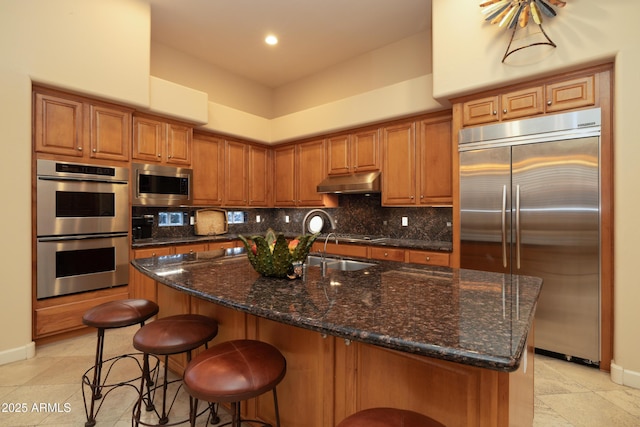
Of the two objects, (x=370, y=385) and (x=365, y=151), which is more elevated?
(x=365, y=151)

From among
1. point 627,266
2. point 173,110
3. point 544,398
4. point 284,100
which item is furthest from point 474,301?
point 284,100


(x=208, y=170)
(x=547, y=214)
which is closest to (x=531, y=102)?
(x=547, y=214)

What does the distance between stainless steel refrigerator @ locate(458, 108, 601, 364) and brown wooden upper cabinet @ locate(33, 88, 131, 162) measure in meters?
3.56

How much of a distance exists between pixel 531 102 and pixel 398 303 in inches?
97.8

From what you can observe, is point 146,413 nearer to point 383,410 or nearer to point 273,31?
point 383,410

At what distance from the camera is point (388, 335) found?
2.91 ft

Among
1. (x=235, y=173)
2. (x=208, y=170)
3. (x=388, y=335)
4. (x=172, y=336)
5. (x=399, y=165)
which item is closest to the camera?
(x=388, y=335)

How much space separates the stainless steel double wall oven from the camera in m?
2.81

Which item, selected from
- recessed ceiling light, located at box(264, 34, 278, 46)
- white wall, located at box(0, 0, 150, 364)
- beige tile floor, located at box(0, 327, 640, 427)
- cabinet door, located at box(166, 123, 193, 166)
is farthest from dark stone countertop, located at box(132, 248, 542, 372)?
recessed ceiling light, located at box(264, 34, 278, 46)

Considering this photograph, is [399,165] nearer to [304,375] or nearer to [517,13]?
[517,13]

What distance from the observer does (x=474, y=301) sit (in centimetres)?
125

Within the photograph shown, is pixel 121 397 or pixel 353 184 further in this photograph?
pixel 353 184

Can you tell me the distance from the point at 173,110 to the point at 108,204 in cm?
129

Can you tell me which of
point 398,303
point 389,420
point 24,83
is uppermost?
point 24,83
